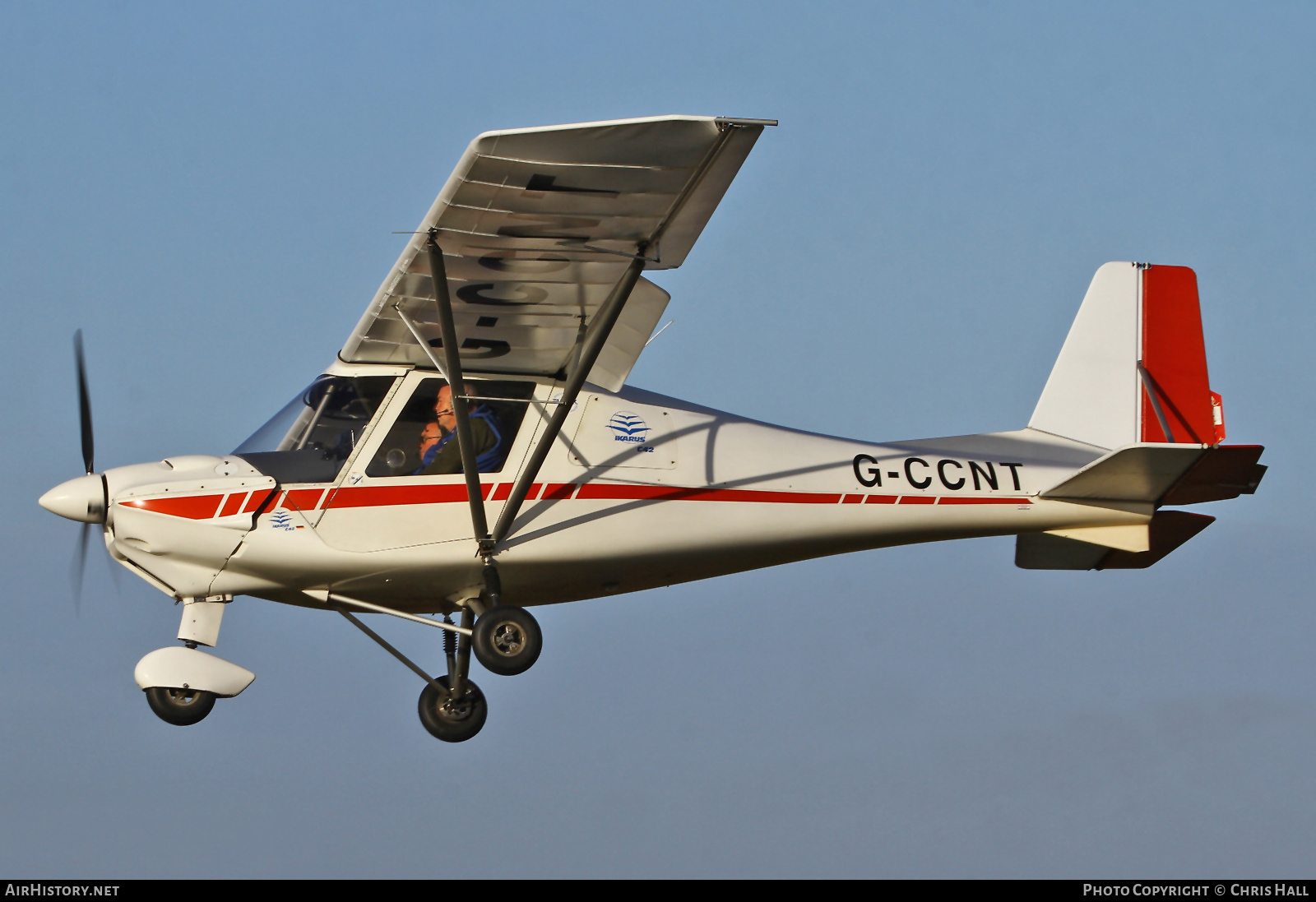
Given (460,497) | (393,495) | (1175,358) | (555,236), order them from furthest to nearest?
(1175,358)
(460,497)
(393,495)
(555,236)

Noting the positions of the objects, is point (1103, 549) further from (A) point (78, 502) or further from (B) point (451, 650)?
(A) point (78, 502)

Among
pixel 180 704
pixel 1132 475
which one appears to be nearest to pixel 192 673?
pixel 180 704

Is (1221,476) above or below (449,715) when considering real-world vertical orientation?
above

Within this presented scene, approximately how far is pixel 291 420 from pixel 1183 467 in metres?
6.68

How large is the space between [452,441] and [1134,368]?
5988 millimetres

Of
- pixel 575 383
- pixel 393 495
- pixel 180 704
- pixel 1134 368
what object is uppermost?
pixel 1134 368

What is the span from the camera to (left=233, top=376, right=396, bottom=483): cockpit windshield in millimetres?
11812

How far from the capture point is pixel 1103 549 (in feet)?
45.6

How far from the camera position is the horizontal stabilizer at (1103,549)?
44.2 feet

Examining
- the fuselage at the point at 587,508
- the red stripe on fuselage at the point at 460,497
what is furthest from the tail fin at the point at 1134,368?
the red stripe on fuselage at the point at 460,497

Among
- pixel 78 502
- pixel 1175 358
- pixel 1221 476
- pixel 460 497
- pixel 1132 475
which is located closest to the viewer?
pixel 78 502

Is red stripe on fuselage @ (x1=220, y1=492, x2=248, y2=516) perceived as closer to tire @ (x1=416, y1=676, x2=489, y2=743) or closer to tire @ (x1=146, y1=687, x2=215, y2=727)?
tire @ (x1=146, y1=687, x2=215, y2=727)

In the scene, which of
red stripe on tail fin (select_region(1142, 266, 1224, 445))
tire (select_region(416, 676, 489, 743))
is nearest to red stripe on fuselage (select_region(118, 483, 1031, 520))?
tire (select_region(416, 676, 489, 743))
